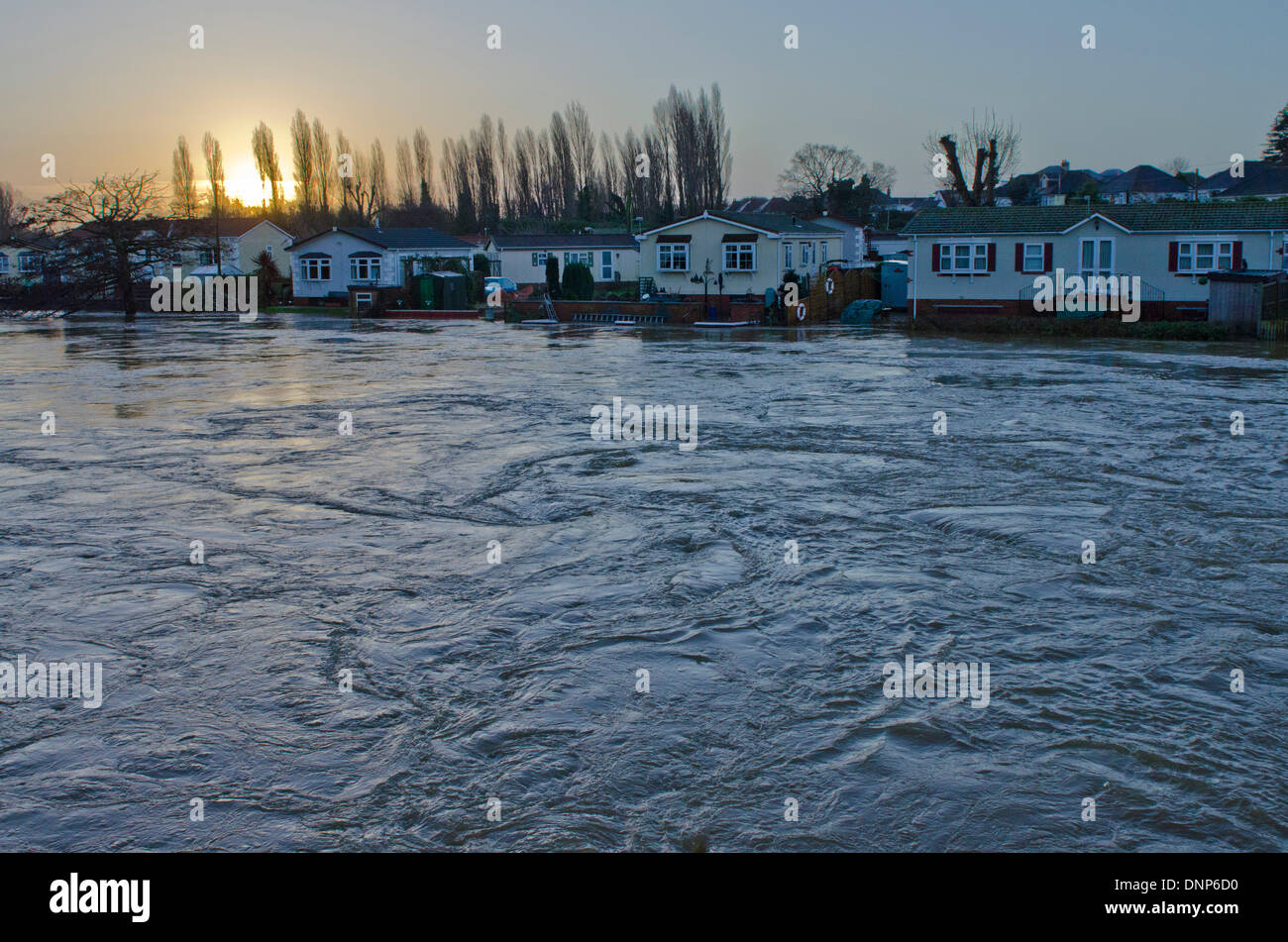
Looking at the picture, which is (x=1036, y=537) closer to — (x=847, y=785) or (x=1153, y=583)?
(x=1153, y=583)

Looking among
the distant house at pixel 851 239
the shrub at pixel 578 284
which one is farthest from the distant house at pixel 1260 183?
the shrub at pixel 578 284

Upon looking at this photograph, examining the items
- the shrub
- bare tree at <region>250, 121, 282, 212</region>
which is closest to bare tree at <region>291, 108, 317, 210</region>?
bare tree at <region>250, 121, 282, 212</region>

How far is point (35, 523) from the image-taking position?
38.7 ft

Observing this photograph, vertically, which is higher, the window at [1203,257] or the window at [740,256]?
the window at [740,256]

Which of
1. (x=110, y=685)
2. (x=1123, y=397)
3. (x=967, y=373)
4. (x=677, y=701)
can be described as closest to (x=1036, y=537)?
(x=677, y=701)

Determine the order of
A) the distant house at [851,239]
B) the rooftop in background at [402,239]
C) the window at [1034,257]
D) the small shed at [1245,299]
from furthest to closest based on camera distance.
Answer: the distant house at [851,239], the rooftop in background at [402,239], the window at [1034,257], the small shed at [1245,299]

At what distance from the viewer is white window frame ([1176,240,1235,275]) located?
1550 inches

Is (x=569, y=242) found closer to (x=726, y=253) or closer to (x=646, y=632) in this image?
(x=726, y=253)

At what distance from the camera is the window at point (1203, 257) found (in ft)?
129

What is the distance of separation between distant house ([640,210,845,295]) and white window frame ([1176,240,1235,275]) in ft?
51.9

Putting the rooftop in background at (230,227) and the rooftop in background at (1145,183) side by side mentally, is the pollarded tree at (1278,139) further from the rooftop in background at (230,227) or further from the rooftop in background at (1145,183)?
the rooftop in background at (230,227)

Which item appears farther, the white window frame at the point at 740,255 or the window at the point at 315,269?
the window at the point at 315,269

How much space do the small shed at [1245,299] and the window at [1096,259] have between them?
443 centimetres

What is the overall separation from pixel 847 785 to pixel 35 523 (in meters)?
9.29
